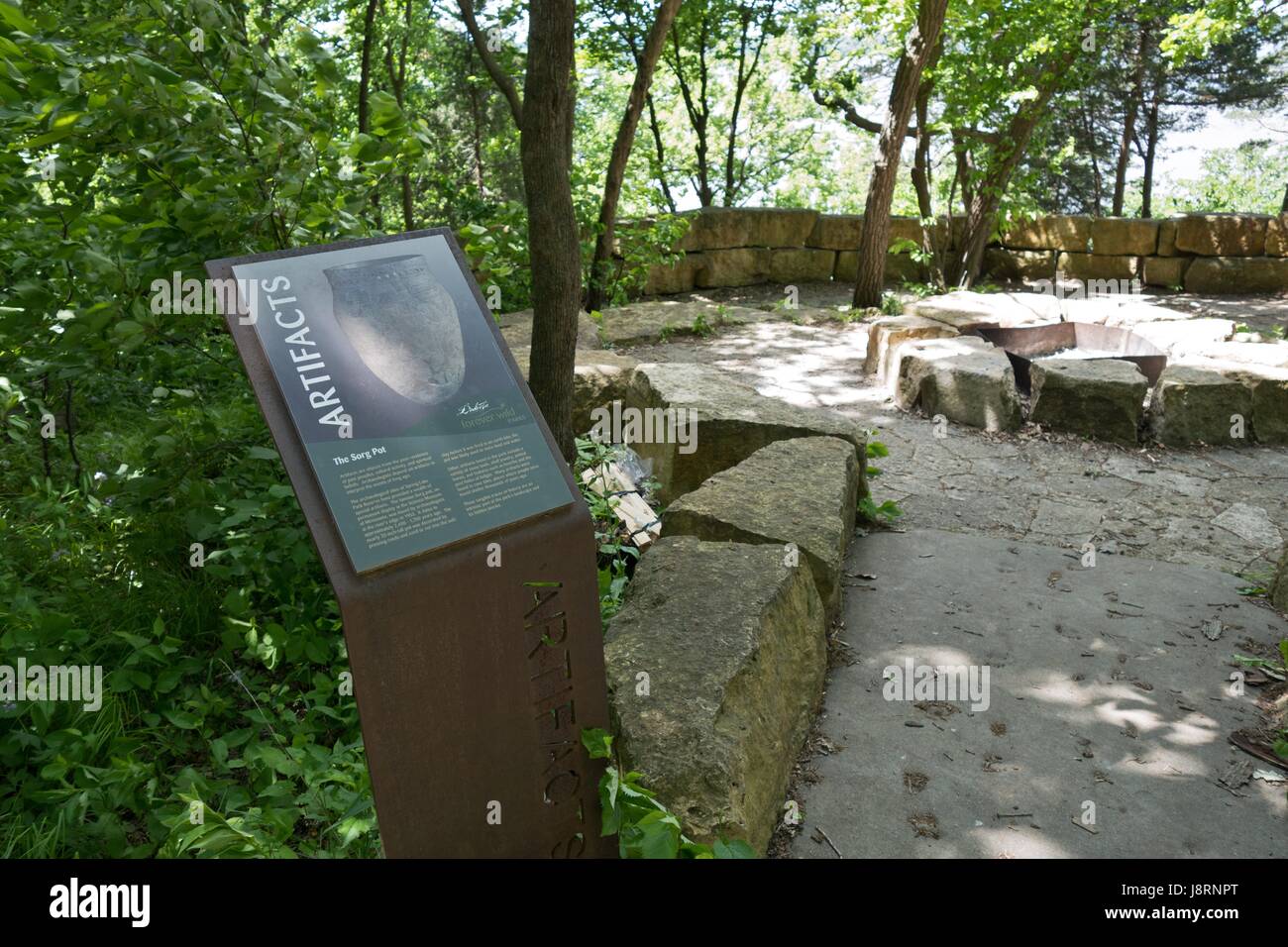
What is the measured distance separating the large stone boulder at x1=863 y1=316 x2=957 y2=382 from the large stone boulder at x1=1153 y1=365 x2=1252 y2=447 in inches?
71.7

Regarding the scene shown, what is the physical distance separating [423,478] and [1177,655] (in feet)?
9.63

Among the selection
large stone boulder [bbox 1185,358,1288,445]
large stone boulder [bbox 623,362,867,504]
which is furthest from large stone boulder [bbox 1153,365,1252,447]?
large stone boulder [bbox 623,362,867,504]

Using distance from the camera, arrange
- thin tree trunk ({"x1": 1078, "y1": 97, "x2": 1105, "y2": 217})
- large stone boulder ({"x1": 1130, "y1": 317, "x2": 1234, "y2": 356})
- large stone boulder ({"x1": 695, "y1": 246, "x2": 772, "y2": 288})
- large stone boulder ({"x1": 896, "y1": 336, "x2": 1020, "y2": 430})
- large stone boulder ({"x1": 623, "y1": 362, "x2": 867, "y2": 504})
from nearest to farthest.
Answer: large stone boulder ({"x1": 623, "y1": 362, "x2": 867, "y2": 504}) → large stone boulder ({"x1": 896, "y1": 336, "x2": 1020, "y2": 430}) → large stone boulder ({"x1": 1130, "y1": 317, "x2": 1234, "y2": 356}) → large stone boulder ({"x1": 695, "y1": 246, "x2": 772, "y2": 288}) → thin tree trunk ({"x1": 1078, "y1": 97, "x2": 1105, "y2": 217})

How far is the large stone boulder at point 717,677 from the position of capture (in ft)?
7.64

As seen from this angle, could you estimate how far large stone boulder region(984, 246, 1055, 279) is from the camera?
12141mm

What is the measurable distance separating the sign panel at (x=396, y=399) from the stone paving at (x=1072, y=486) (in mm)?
3142

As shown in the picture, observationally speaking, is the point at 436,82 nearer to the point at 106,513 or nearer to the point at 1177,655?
the point at 106,513

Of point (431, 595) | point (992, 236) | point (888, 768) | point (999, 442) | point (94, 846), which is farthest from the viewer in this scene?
point (992, 236)

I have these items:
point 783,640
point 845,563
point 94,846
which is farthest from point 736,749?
point 845,563

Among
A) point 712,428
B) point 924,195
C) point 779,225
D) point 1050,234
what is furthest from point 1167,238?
point 712,428

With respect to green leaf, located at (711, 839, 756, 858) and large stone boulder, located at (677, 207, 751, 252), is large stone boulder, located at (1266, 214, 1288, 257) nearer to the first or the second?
large stone boulder, located at (677, 207, 751, 252)

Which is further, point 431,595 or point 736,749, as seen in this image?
point 736,749

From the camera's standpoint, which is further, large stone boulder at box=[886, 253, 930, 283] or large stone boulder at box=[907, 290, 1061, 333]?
large stone boulder at box=[886, 253, 930, 283]

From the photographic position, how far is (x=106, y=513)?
3988 millimetres
